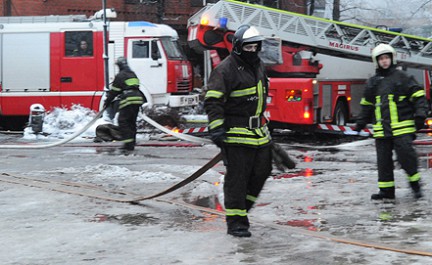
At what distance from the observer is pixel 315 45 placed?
16.1m

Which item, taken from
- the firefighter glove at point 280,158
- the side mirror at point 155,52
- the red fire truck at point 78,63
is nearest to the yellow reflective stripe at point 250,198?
the firefighter glove at point 280,158

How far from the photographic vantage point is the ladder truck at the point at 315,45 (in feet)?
50.8

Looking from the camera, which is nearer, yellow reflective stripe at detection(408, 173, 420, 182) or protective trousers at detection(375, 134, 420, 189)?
protective trousers at detection(375, 134, 420, 189)

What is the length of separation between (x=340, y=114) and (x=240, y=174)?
34.4 ft

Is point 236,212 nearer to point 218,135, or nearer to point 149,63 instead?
point 218,135

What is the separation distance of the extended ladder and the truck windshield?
9.81 feet

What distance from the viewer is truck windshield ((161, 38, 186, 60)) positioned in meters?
19.2

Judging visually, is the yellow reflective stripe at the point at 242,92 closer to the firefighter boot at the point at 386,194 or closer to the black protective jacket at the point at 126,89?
the firefighter boot at the point at 386,194

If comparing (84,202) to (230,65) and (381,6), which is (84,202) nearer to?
(230,65)

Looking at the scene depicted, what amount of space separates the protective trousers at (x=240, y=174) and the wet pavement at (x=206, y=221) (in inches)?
8.6

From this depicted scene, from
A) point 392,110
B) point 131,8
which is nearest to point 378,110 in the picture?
point 392,110

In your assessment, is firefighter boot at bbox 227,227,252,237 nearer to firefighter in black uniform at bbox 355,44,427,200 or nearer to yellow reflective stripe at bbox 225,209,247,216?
yellow reflective stripe at bbox 225,209,247,216

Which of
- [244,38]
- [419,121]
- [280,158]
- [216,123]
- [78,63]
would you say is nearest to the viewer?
[216,123]

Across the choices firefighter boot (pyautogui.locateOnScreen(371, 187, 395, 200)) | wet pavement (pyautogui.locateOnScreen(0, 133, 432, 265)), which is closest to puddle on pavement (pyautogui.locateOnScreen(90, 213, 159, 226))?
wet pavement (pyautogui.locateOnScreen(0, 133, 432, 265))
